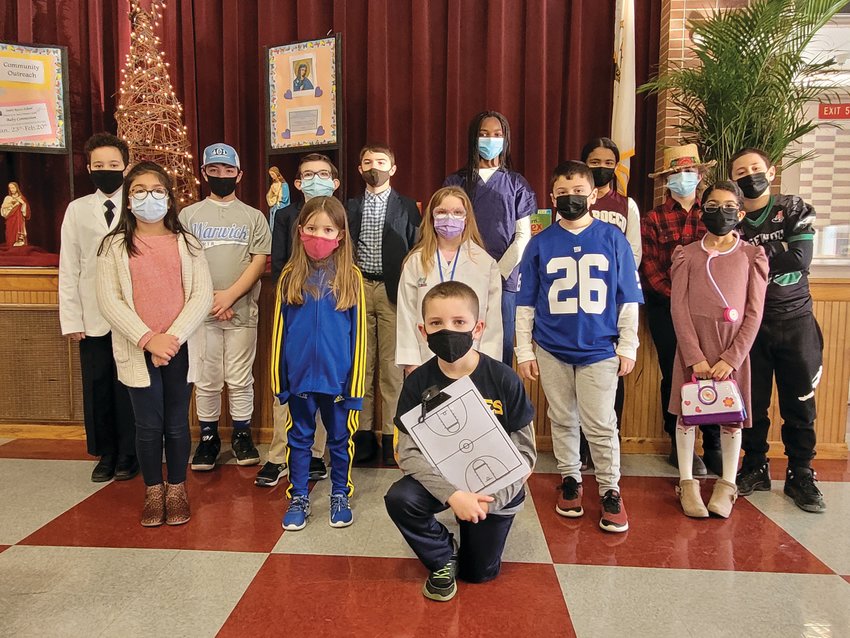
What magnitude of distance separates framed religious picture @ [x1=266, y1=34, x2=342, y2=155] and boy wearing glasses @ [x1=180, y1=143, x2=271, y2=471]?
39.3 inches

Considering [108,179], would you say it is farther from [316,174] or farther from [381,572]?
[381,572]

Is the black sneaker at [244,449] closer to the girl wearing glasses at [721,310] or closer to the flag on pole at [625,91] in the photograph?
the girl wearing glasses at [721,310]

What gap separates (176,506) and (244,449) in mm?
671

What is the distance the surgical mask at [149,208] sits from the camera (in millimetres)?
2260

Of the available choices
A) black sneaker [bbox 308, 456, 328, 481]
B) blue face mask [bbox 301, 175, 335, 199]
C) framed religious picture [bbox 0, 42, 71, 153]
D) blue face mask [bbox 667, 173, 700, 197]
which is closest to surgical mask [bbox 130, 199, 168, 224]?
blue face mask [bbox 301, 175, 335, 199]

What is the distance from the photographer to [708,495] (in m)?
2.59

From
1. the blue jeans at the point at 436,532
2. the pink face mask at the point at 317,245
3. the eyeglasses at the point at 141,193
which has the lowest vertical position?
the blue jeans at the point at 436,532

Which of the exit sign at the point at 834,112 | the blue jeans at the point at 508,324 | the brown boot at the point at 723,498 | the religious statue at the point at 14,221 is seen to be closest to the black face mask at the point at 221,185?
the blue jeans at the point at 508,324

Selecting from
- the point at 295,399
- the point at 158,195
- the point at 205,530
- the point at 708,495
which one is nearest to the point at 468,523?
the point at 295,399

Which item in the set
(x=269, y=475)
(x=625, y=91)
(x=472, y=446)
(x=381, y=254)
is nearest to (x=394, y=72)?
(x=625, y=91)

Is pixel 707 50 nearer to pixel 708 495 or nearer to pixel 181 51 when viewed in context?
pixel 708 495

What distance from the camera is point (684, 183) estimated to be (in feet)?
9.18

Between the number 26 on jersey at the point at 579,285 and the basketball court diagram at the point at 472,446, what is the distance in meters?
0.73

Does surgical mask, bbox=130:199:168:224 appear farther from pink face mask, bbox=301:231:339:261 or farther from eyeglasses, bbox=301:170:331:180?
eyeglasses, bbox=301:170:331:180
